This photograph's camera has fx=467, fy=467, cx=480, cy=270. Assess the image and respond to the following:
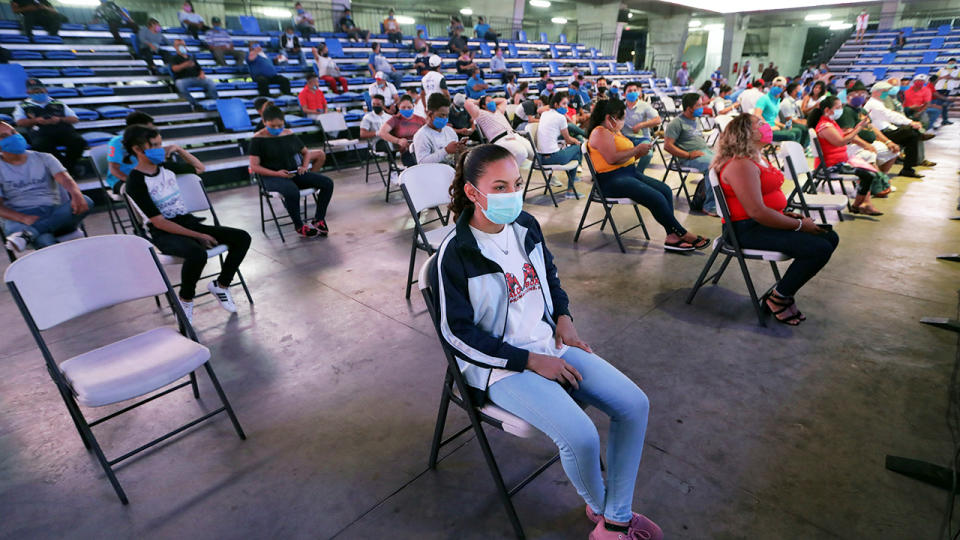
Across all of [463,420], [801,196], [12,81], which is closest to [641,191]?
[801,196]

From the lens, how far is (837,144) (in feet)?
16.3

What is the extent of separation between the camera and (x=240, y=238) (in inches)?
134

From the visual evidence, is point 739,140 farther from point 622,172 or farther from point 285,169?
point 285,169

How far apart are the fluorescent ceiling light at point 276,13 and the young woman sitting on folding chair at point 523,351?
19432 millimetres

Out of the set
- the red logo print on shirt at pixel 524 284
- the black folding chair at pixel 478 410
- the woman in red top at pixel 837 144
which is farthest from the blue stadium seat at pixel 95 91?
the woman in red top at pixel 837 144

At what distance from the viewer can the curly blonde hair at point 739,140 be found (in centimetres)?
289

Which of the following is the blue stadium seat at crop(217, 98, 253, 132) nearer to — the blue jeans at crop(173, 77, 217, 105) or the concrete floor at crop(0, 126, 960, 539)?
the blue jeans at crop(173, 77, 217, 105)

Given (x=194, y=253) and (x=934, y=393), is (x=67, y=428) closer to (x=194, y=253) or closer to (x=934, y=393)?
(x=194, y=253)

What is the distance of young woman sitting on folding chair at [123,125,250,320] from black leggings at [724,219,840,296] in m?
3.44

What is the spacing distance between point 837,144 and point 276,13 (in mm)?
18742

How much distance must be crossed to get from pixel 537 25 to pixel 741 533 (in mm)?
27915

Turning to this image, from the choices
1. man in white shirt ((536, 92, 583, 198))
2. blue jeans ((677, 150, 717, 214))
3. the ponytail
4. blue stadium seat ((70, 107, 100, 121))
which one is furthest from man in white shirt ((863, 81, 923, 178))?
blue stadium seat ((70, 107, 100, 121))

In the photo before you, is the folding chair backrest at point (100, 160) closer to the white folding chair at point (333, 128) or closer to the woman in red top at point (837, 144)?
the white folding chair at point (333, 128)

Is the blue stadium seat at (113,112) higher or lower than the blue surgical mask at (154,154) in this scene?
higher
